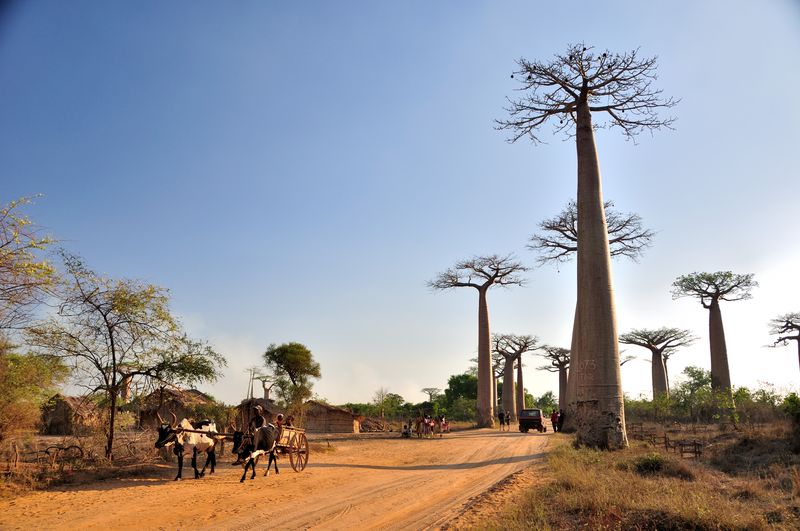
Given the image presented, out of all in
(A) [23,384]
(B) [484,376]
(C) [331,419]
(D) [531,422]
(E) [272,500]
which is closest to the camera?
(E) [272,500]

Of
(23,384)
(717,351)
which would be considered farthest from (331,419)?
(717,351)

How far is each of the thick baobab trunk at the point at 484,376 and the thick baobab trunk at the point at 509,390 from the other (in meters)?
9.11

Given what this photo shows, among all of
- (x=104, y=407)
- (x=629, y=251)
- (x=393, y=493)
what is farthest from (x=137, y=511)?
(x=629, y=251)

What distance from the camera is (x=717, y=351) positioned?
30562 millimetres

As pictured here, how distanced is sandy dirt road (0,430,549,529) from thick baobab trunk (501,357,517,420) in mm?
29696

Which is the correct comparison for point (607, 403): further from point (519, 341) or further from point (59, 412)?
point (519, 341)

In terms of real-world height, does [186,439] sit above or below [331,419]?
above

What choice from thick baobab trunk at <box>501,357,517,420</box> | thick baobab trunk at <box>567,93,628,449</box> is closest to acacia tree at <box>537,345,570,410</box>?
thick baobab trunk at <box>501,357,517,420</box>

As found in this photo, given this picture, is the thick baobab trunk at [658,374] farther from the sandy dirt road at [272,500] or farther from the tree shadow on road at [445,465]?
the sandy dirt road at [272,500]

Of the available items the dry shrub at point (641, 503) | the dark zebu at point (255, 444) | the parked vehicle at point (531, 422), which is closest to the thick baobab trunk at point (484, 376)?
the parked vehicle at point (531, 422)

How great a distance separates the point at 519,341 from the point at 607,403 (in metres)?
32.4

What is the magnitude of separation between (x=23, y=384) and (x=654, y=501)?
1079cm

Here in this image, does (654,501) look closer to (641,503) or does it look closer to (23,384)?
(641,503)

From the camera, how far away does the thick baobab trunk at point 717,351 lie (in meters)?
30.1
